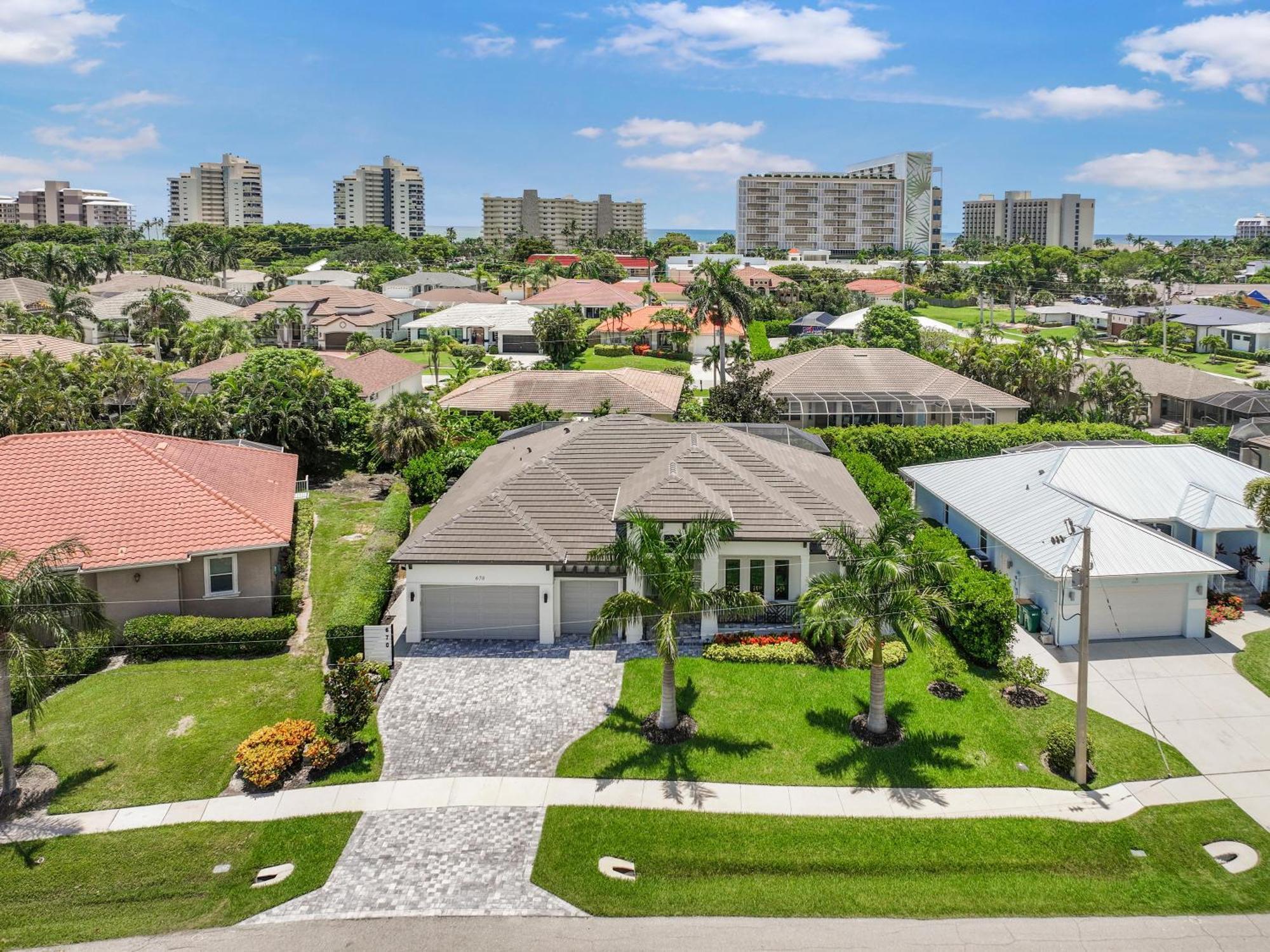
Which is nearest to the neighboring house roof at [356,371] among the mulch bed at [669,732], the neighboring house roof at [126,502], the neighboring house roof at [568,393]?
the neighboring house roof at [568,393]

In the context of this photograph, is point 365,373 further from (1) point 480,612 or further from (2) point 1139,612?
(2) point 1139,612

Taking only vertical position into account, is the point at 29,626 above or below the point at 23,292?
below

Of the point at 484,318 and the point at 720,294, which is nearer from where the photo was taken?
the point at 720,294

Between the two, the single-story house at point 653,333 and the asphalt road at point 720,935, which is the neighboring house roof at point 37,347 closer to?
the single-story house at point 653,333

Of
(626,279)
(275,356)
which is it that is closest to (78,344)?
(275,356)

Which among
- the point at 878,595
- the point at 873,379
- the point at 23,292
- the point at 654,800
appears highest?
the point at 23,292

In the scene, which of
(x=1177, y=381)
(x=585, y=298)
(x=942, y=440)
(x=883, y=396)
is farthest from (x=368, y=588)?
(x=585, y=298)

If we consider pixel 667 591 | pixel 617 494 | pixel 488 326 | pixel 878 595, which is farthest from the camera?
pixel 488 326

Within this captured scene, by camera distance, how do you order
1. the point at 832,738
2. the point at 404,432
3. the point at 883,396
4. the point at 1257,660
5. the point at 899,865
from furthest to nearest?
the point at 883,396 → the point at 404,432 → the point at 1257,660 → the point at 832,738 → the point at 899,865
